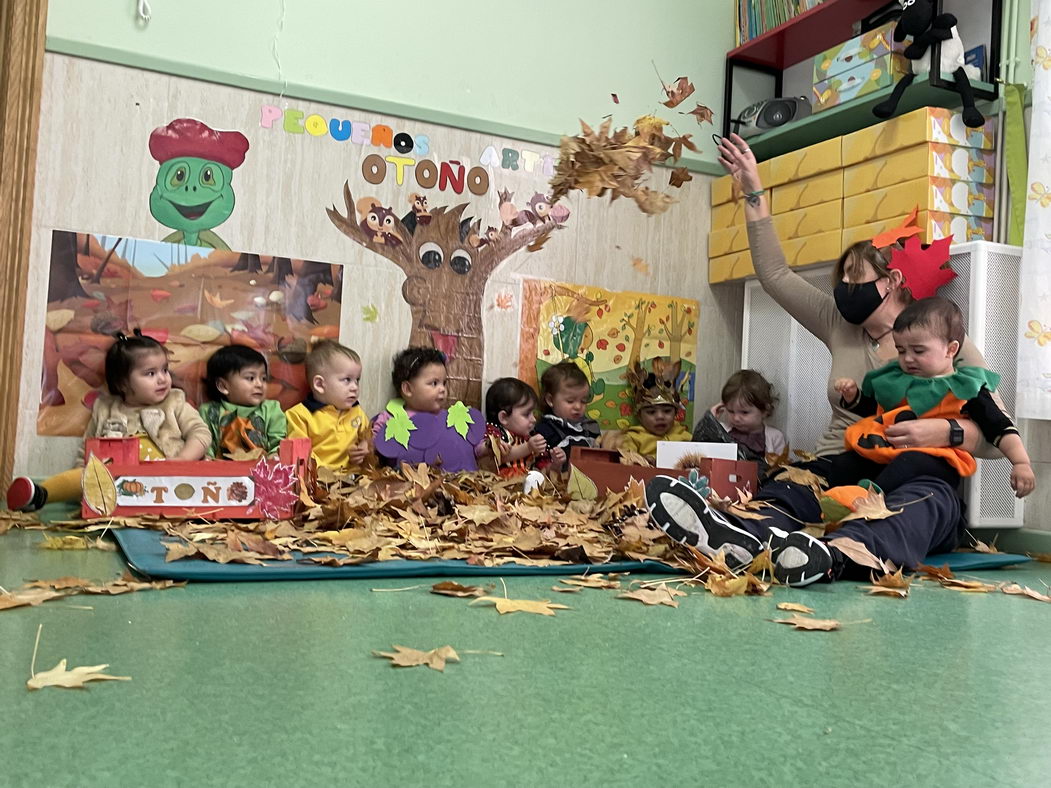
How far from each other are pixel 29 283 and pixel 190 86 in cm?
84

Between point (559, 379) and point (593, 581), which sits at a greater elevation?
point (559, 379)

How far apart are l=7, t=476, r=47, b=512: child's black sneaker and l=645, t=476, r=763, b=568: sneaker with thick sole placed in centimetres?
173

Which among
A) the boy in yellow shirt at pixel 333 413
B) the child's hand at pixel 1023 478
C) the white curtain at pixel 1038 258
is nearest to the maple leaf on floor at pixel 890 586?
the child's hand at pixel 1023 478

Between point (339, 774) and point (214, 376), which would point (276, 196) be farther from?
point (339, 774)

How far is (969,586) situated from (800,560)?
0.44 meters

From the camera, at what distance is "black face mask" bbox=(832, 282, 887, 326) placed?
2893 mm

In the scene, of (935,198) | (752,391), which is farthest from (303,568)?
(935,198)

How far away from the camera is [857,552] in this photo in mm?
2000

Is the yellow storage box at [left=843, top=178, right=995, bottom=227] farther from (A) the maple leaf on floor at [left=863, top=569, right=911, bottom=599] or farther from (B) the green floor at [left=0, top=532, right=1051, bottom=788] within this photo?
(B) the green floor at [left=0, top=532, right=1051, bottom=788]

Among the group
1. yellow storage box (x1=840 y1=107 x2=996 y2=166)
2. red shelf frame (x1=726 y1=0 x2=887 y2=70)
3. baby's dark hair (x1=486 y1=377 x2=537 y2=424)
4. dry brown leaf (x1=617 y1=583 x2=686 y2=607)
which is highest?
red shelf frame (x1=726 y1=0 x2=887 y2=70)

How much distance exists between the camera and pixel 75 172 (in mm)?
3070

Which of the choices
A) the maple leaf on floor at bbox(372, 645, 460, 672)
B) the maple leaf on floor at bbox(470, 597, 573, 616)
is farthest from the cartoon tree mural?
the maple leaf on floor at bbox(372, 645, 460, 672)

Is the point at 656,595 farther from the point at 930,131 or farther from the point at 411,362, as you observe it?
the point at 930,131

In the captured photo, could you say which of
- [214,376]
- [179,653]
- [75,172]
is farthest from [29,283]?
[179,653]
